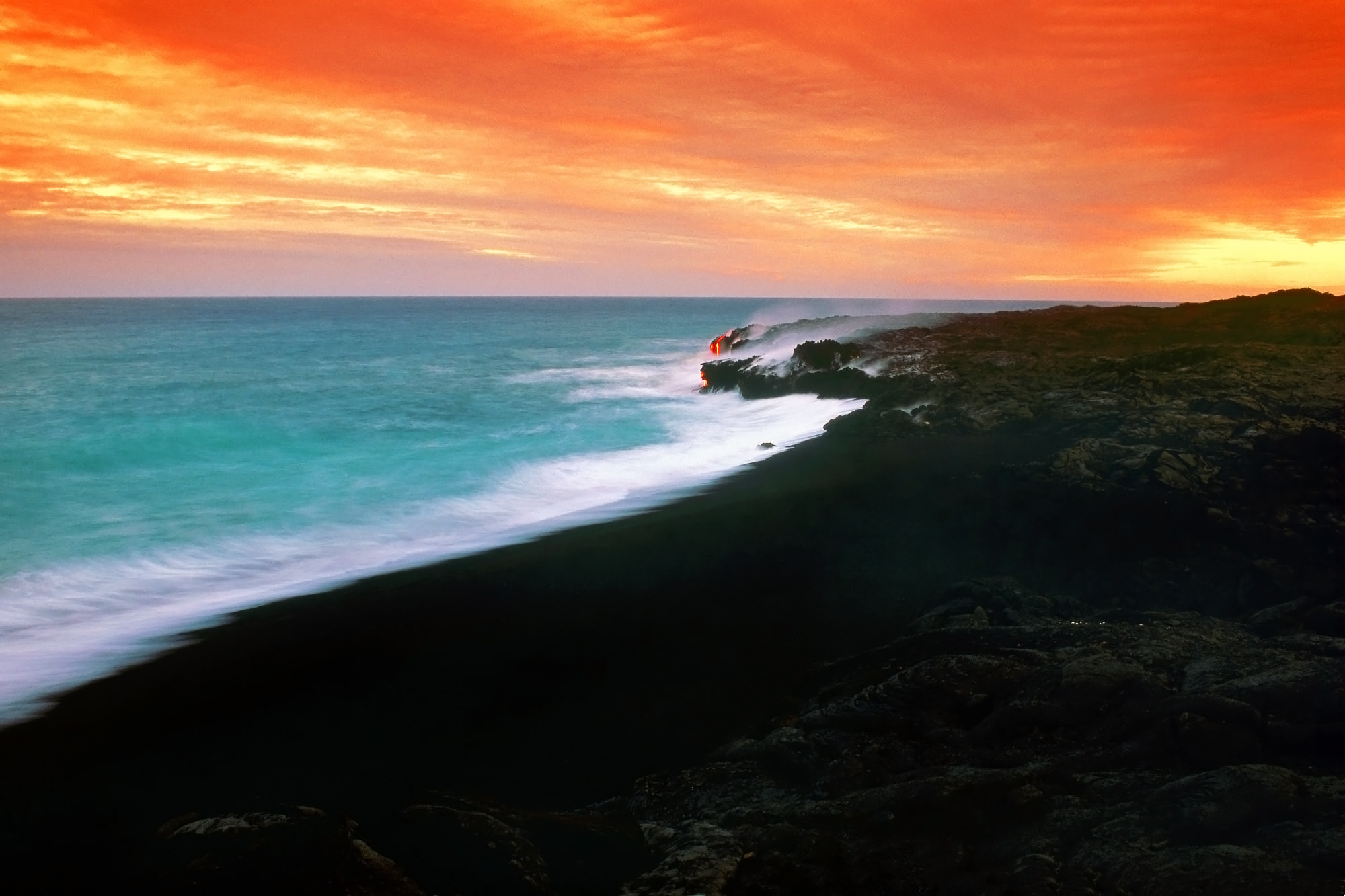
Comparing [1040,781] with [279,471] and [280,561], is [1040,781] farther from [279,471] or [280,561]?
[279,471]

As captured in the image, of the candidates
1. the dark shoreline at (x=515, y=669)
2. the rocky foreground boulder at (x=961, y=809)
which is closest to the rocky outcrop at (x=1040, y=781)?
the rocky foreground boulder at (x=961, y=809)

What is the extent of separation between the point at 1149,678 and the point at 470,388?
34.4m

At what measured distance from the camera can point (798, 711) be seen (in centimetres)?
634

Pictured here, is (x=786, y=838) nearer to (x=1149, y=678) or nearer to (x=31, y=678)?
(x=1149, y=678)

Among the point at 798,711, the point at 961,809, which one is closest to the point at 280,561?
the point at 798,711

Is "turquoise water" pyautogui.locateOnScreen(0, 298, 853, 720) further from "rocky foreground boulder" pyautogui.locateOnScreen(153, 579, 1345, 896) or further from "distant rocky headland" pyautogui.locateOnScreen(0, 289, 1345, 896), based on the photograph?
"rocky foreground boulder" pyautogui.locateOnScreen(153, 579, 1345, 896)

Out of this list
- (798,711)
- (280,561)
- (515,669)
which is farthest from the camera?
(280,561)

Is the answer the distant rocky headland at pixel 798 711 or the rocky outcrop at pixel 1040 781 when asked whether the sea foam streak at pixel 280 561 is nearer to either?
the distant rocky headland at pixel 798 711

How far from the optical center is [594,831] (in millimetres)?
4676

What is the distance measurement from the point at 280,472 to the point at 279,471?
85 millimetres

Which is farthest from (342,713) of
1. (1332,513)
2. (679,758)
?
(1332,513)

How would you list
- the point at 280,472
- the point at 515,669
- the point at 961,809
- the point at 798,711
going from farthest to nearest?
the point at 280,472 < the point at 515,669 < the point at 798,711 < the point at 961,809

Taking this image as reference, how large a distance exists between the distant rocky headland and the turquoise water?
2.17 metres

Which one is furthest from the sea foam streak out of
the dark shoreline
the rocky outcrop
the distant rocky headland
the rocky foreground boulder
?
the rocky outcrop
